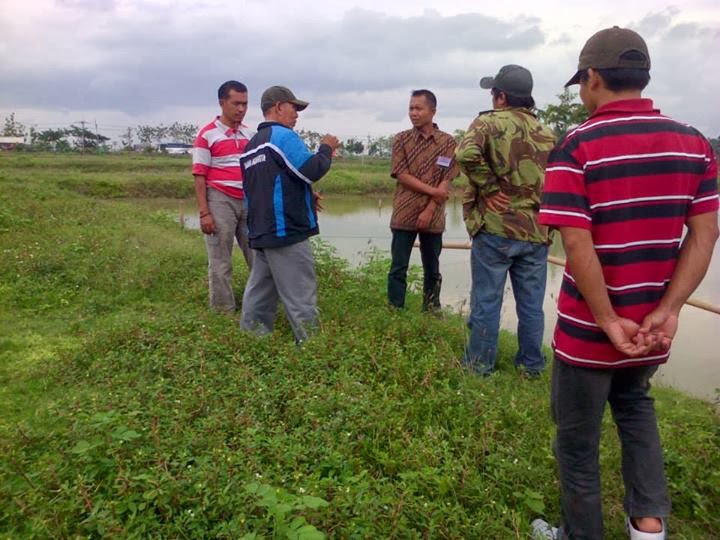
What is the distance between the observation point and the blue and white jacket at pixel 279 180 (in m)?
3.79

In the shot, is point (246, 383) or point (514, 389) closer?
point (246, 383)

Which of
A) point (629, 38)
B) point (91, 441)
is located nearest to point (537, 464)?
point (629, 38)

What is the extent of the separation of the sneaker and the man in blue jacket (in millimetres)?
2001

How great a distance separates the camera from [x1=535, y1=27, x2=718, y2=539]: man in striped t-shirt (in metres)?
1.83

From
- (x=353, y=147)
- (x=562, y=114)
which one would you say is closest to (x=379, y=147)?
(x=353, y=147)

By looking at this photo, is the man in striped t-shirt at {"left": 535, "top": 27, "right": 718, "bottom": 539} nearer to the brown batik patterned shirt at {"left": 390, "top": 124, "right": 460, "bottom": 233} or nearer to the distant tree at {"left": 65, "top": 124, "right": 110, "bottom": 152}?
the brown batik patterned shirt at {"left": 390, "top": 124, "right": 460, "bottom": 233}

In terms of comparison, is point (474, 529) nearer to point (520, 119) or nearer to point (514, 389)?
point (514, 389)

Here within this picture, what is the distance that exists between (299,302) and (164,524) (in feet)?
6.58

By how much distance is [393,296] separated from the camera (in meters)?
4.93

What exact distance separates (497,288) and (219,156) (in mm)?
2581

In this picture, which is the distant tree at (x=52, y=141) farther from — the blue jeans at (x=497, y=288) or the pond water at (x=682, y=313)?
the blue jeans at (x=497, y=288)

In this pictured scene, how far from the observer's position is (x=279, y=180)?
3.82 meters

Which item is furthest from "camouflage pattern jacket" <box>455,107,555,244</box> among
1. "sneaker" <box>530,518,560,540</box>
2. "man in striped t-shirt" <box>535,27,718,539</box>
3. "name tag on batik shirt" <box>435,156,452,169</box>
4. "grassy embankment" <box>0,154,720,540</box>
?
"sneaker" <box>530,518,560,540</box>

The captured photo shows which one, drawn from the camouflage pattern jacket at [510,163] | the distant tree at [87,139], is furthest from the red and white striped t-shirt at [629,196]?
the distant tree at [87,139]
